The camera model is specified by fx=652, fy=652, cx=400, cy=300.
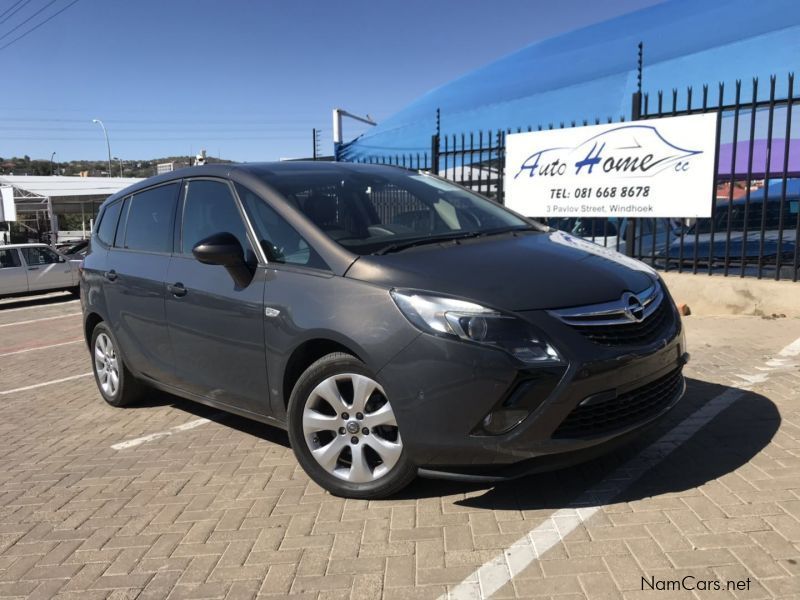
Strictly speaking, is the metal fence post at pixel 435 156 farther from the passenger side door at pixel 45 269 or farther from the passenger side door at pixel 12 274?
the passenger side door at pixel 12 274

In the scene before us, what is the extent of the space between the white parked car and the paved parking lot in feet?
37.0

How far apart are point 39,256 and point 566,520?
15243 mm

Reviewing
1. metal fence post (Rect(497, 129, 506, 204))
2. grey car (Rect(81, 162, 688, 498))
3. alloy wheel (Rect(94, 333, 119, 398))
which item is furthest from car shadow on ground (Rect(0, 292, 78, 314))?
grey car (Rect(81, 162, 688, 498))

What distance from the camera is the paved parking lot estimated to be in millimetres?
2598

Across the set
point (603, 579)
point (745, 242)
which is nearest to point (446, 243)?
point (603, 579)

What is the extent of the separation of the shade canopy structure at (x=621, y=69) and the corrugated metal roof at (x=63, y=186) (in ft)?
62.9

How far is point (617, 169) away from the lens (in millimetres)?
8383

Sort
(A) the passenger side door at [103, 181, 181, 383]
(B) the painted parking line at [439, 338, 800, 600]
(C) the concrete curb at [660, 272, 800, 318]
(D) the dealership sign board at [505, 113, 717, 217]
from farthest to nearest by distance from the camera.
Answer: (D) the dealership sign board at [505, 113, 717, 217] → (C) the concrete curb at [660, 272, 800, 318] → (A) the passenger side door at [103, 181, 181, 383] → (B) the painted parking line at [439, 338, 800, 600]

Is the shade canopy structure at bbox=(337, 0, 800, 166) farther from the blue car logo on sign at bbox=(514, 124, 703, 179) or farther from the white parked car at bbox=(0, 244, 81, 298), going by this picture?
the white parked car at bbox=(0, 244, 81, 298)

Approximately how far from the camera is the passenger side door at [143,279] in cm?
437

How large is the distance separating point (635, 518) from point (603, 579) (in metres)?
0.52

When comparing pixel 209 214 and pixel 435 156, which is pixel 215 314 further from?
pixel 435 156

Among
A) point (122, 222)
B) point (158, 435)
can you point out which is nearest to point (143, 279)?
point (122, 222)

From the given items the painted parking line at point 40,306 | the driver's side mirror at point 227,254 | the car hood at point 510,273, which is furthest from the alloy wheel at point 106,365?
the painted parking line at point 40,306
